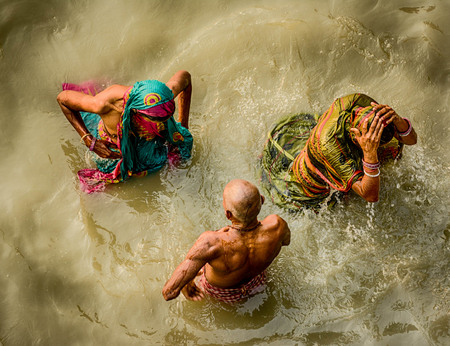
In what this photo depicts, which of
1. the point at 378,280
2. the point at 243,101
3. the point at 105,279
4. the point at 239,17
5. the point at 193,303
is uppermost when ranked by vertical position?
the point at 239,17

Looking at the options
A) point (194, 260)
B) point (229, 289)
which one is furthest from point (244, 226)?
point (229, 289)

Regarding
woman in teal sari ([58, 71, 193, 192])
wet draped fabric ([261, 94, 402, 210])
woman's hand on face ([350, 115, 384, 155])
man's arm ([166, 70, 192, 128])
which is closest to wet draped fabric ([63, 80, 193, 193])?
woman in teal sari ([58, 71, 193, 192])

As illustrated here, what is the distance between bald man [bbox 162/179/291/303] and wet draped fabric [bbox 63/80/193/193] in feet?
3.36

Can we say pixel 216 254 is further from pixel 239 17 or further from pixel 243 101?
pixel 239 17

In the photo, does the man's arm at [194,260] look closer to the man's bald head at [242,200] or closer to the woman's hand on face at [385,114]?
the man's bald head at [242,200]

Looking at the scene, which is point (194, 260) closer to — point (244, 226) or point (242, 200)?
point (244, 226)

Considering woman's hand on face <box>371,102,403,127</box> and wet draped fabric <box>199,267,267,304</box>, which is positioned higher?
woman's hand on face <box>371,102,403,127</box>

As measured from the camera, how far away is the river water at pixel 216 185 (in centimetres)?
325

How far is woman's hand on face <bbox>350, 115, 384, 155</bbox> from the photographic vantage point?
2336mm

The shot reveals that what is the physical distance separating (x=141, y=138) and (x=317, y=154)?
4.83 ft

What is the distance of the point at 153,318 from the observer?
3.29 m

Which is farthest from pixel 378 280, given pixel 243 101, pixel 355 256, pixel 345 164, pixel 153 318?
pixel 243 101

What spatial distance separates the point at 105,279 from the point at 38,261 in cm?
62

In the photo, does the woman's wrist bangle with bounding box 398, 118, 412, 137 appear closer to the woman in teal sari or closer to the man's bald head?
the man's bald head
